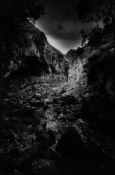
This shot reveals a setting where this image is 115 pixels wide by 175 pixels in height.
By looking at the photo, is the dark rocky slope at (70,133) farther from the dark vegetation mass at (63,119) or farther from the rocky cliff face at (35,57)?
the rocky cliff face at (35,57)

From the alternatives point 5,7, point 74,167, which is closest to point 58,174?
point 74,167

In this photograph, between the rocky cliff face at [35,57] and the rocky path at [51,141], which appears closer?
the rocky path at [51,141]

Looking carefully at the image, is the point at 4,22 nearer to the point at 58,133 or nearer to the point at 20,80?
the point at 58,133

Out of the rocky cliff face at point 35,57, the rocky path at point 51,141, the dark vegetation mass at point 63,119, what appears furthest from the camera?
the rocky cliff face at point 35,57

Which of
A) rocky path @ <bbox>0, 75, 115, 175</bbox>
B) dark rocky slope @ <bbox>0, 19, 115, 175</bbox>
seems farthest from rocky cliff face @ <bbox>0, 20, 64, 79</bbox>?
dark rocky slope @ <bbox>0, 19, 115, 175</bbox>

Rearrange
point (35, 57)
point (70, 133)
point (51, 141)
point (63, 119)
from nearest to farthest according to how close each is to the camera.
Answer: point (70, 133) < point (51, 141) < point (63, 119) < point (35, 57)

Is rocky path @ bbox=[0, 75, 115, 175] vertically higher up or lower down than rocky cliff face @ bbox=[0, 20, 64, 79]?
lower down

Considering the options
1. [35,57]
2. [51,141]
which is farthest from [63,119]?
[35,57]

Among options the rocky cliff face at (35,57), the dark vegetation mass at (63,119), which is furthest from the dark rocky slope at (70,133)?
the rocky cliff face at (35,57)

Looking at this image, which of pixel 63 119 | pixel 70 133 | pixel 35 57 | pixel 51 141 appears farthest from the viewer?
pixel 35 57

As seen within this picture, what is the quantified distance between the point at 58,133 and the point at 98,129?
10.7ft

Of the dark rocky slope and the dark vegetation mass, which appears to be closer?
the dark vegetation mass

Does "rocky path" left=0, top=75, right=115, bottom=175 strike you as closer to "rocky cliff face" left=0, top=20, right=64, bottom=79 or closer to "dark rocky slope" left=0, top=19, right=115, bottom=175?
"dark rocky slope" left=0, top=19, right=115, bottom=175

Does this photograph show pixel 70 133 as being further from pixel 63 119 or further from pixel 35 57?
pixel 35 57
